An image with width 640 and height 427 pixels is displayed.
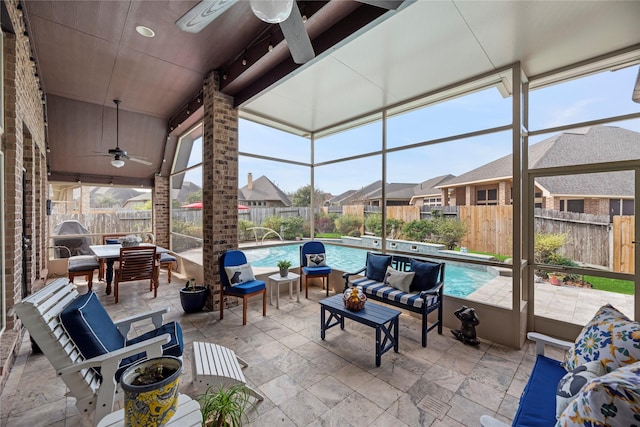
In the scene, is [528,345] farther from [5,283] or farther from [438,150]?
[5,283]

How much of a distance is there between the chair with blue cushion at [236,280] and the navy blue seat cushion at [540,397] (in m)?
2.82

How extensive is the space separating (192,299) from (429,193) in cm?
376

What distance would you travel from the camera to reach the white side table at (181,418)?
1258 mm

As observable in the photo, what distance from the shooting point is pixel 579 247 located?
9.71 ft

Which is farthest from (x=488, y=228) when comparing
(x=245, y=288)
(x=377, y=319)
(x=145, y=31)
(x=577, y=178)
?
(x=145, y=31)

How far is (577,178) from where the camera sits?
2955 mm

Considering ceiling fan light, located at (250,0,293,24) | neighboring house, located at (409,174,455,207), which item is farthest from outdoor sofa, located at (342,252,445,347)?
ceiling fan light, located at (250,0,293,24)

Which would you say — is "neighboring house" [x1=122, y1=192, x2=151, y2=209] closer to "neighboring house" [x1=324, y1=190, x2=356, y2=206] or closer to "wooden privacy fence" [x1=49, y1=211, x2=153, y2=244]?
"wooden privacy fence" [x1=49, y1=211, x2=153, y2=244]

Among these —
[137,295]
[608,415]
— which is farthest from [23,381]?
[608,415]

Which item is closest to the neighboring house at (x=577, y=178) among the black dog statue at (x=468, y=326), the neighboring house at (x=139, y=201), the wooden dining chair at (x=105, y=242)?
the black dog statue at (x=468, y=326)

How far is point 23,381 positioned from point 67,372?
56.6 inches

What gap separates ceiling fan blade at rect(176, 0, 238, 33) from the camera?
1504mm

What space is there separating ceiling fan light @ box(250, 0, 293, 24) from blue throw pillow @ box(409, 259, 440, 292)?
3047 mm

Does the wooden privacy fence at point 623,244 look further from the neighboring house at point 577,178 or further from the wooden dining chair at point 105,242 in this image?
the wooden dining chair at point 105,242
